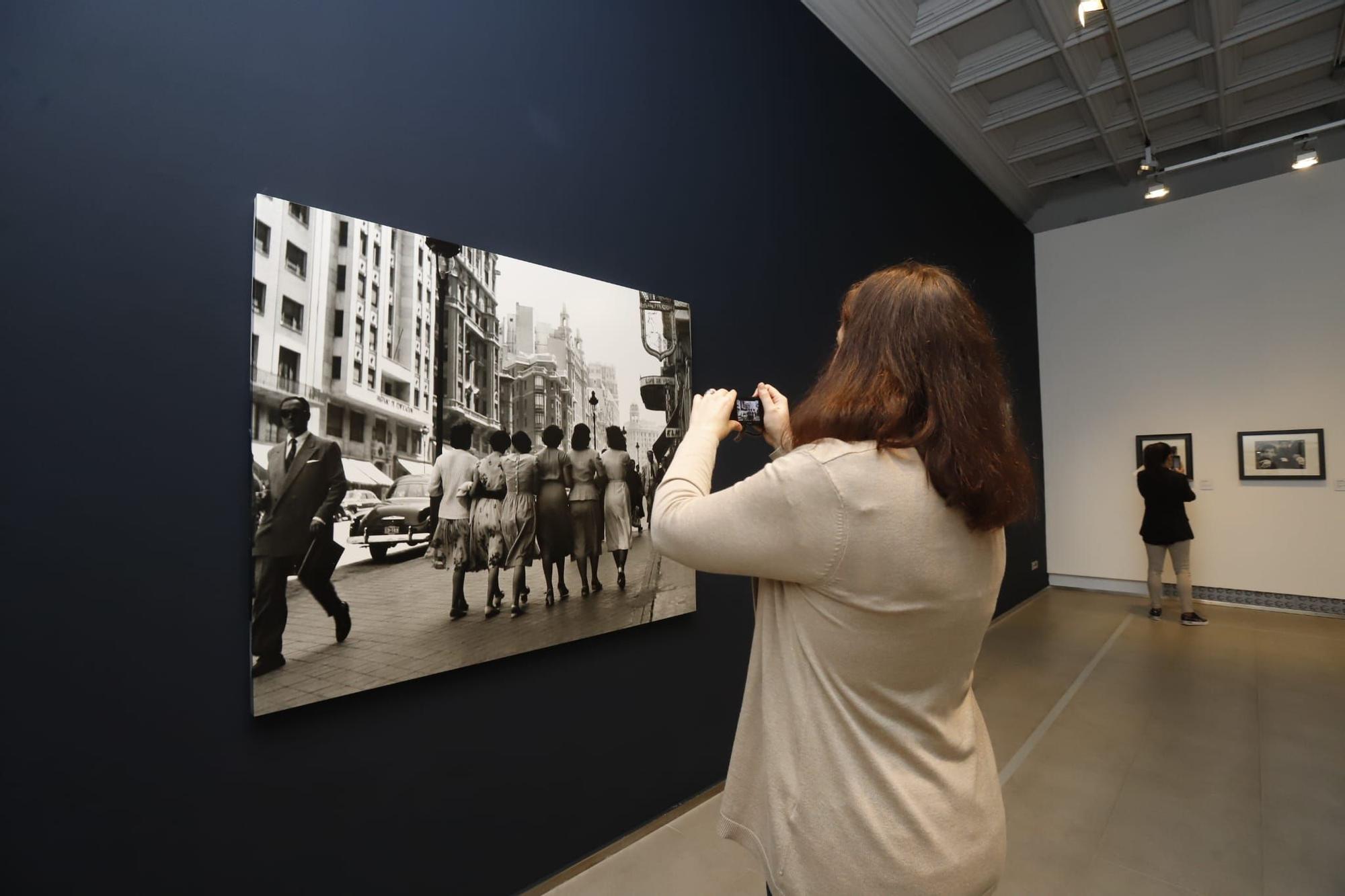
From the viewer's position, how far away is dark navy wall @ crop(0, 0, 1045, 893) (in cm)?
130

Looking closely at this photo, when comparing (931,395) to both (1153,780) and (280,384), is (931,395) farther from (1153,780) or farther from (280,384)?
(1153,780)

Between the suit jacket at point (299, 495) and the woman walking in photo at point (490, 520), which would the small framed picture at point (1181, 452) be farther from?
the suit jacket at point (299, 495)

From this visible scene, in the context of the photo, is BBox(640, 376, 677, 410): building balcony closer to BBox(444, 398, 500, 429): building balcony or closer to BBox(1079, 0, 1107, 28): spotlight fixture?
BBox(444, 398, 500, 429): building balcony

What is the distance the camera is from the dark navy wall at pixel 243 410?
51.0 inches

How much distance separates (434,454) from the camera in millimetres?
1850

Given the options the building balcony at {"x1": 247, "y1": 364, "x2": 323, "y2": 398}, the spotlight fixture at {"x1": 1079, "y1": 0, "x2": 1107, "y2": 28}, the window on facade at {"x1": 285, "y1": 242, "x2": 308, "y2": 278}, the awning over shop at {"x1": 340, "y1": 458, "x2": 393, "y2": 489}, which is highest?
the spotlight fixture at {"x1": 1079, "y1": 0, "x2": 1107, "y2": 28}

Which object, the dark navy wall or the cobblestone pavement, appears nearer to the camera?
the dark navy wall

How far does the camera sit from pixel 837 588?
79cm

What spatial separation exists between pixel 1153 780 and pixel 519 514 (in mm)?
3140

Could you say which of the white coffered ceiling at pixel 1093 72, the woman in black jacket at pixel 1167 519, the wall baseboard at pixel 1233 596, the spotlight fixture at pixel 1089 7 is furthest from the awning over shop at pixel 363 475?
the wall baseboard at pixel 1233 596

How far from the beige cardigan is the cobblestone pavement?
117cm

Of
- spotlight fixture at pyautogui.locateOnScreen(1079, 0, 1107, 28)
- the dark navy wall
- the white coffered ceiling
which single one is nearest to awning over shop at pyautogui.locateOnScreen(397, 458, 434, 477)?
the dark navy wall

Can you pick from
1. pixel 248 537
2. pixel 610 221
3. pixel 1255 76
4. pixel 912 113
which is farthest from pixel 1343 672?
pixel 248 537

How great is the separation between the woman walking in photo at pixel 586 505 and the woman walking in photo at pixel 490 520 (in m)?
0.29
